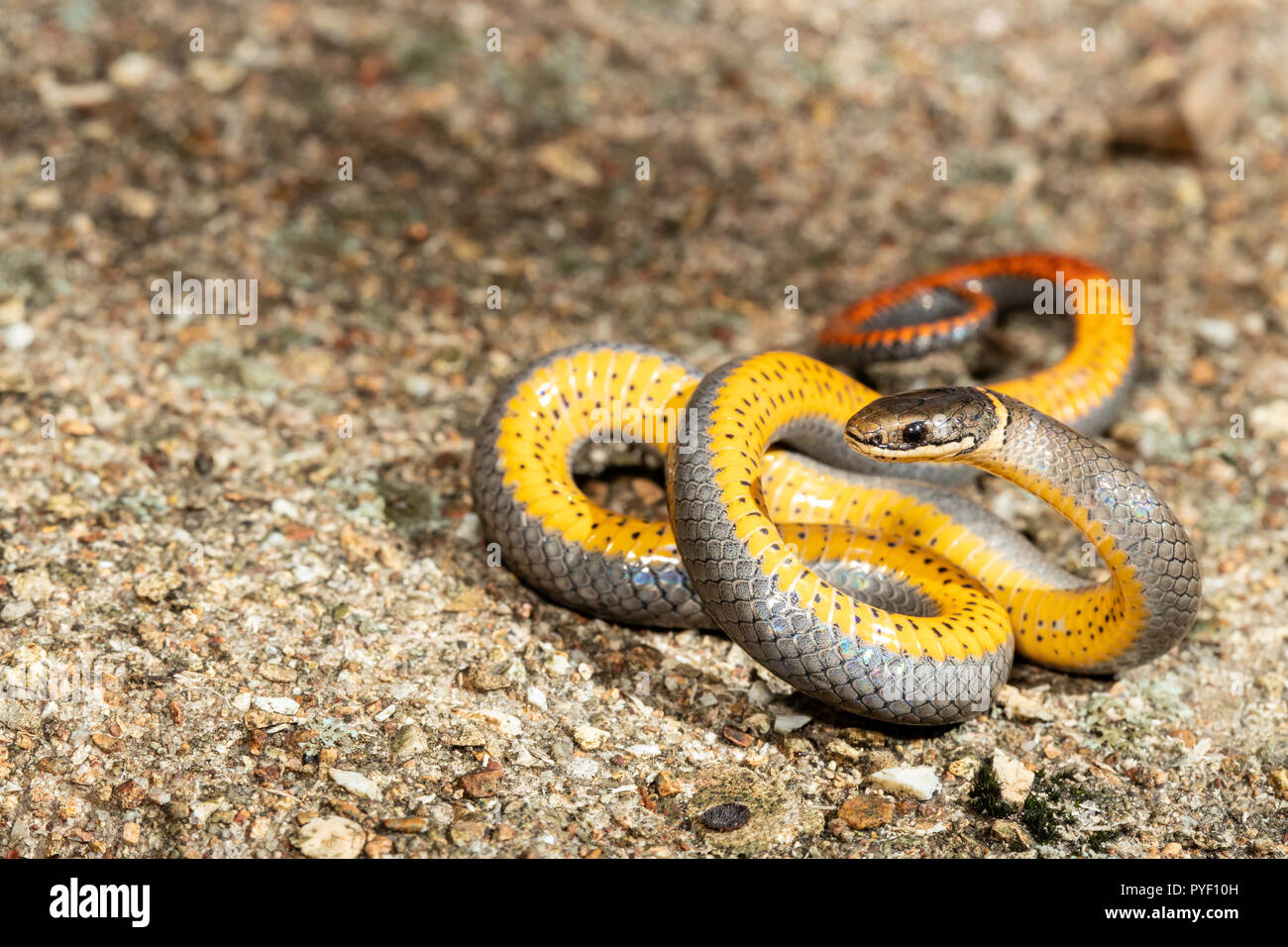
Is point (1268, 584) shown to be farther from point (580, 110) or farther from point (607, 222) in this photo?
point (580, 110)

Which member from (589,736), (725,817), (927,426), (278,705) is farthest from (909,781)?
(278,705)

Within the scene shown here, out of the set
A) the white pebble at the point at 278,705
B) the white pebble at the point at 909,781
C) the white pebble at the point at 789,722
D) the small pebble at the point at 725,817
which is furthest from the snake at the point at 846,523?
the white pebble at the point at 278,705

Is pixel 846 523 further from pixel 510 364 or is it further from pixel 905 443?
pixel 510 364

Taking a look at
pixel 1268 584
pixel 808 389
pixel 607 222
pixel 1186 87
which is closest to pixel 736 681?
pixel 808 389

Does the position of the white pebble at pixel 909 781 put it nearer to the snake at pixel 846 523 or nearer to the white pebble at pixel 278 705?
the snake at pixel 846 523

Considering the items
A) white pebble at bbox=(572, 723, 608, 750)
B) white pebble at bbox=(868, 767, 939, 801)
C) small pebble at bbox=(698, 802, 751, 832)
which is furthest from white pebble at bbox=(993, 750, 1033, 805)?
white pebble at bbox=(572, 723, 608, 750)

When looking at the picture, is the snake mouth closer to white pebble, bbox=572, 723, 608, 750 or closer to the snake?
the snake
